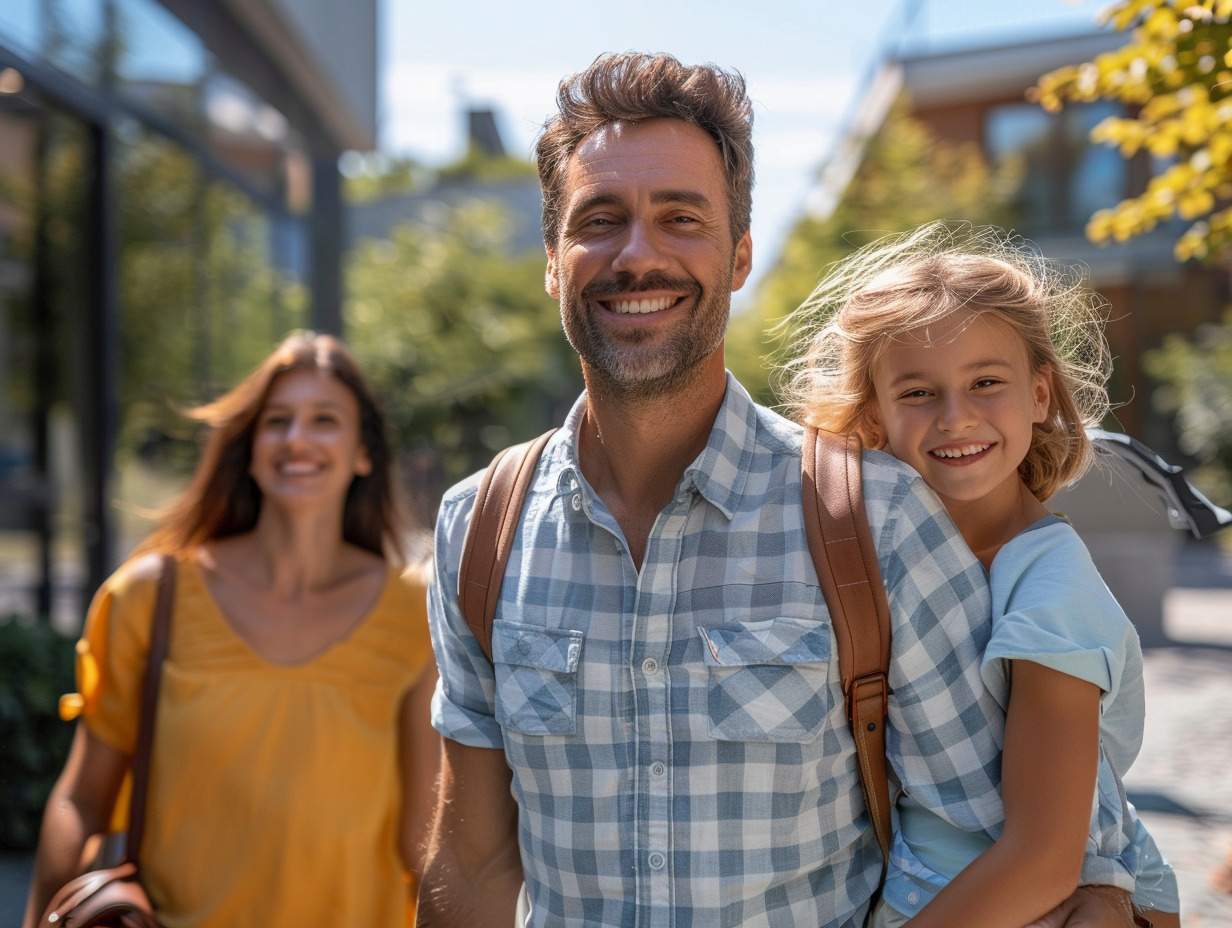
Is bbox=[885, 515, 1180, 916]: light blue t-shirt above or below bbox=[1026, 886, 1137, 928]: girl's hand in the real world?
above

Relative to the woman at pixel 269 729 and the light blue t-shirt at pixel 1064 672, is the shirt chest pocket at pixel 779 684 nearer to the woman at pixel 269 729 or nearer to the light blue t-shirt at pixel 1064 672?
the light blue t-shirt at pixel 1064 672

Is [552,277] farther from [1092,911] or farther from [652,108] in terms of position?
[1092,911]

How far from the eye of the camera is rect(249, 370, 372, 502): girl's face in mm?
3301

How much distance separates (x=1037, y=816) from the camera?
5.70ft

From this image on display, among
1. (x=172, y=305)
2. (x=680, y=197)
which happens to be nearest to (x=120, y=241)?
(x=172, y=305)

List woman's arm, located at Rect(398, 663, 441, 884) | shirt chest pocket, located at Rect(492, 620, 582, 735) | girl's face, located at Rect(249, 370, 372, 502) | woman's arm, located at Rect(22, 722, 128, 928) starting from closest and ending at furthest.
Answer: shirt chest pocket, located at Rect(492, 620, 582, 735), woman's arm, located at Rect(22, 722, 128, 928), woman's arm, located at Rect(398, 663, 441, 884), girl's face, located at Rect(249, 370, 372, 502)

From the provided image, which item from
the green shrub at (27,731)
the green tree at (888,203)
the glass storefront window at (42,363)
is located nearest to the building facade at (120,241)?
the glass storefront window at (42,363)

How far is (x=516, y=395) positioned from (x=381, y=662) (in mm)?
14317

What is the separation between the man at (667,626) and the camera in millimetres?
1856

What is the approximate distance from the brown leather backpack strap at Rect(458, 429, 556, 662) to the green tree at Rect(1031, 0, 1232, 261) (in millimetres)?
1721

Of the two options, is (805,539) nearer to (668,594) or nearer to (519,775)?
(668,594)

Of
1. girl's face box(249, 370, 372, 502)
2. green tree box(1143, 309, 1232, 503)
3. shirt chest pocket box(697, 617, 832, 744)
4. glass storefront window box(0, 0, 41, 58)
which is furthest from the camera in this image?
green tree box(1143, 309, 1232, 503)

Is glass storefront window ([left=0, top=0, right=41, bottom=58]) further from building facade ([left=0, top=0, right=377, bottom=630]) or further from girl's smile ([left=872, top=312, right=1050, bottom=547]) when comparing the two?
girl's smile ([left=872, top=312, right=1050, bottom=547])

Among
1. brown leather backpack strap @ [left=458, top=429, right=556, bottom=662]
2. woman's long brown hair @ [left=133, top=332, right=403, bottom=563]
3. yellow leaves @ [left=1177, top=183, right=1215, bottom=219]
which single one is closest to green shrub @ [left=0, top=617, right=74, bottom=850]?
woman's long brown hair @ [left=133, top=332, right=403, bottom=563]
